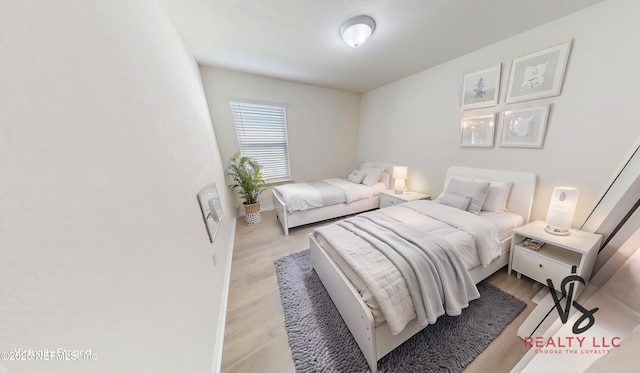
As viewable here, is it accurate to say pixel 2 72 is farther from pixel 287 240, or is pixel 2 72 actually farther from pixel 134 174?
pixel 287 240

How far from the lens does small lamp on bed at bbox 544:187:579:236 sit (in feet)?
4.89

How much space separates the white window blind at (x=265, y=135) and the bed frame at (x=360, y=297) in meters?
2.09

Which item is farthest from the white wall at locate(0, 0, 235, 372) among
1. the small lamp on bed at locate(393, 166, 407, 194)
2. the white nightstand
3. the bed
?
the small lamp on bed at locate(393, 166, 407, 194)

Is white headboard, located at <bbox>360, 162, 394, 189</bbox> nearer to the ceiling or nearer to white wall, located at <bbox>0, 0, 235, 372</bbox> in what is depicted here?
the ceiling

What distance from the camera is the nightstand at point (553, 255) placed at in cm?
138

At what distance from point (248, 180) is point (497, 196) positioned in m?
3.28

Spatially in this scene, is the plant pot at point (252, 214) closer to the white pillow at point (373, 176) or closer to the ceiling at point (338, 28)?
the white pillow at point (373, 176)

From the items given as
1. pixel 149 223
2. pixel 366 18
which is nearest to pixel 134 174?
pixel 149 223

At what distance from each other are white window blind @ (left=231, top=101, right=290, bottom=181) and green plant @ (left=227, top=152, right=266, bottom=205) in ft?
0.76

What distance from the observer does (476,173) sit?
7.41 feet

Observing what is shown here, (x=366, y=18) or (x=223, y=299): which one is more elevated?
(x=366, y=18)

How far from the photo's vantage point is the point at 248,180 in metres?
2.95

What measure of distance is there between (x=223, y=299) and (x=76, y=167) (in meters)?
1.41

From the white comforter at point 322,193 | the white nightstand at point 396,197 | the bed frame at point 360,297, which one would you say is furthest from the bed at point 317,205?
the bed frame at point 360,297
